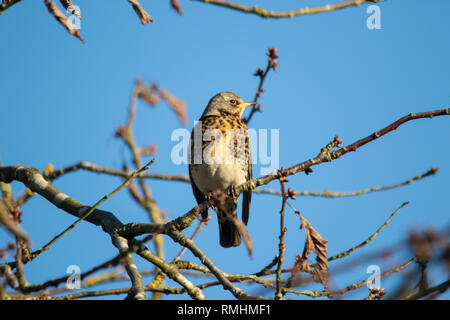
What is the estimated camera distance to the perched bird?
196 inches

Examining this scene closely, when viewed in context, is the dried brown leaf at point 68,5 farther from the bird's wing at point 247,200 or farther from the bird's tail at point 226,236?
the bird's tail at point 226,236

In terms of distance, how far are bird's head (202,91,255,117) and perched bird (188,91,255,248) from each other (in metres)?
0.04

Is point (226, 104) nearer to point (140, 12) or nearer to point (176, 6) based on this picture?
point (140, 12)

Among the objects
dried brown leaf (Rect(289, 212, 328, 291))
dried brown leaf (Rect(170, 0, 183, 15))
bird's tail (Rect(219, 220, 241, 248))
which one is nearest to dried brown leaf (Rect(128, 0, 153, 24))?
dried brown leaf (Rect(170, 0, 183, 15))

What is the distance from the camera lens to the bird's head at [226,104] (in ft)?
18.5

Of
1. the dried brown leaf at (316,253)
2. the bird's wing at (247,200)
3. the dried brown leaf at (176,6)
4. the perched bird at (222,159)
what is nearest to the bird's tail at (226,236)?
the perched bird at (222,159)

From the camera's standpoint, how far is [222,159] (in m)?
4.95

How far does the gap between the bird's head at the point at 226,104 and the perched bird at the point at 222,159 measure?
40mm

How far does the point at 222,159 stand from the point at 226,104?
A: 104cm

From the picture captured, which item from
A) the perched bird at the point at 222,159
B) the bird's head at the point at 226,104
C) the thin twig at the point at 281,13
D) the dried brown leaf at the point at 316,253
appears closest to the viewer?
the thin twig at the point at 281,13

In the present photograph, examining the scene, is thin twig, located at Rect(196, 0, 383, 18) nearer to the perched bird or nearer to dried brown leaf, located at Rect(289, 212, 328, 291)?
dried brown leaf, located at Rect(289, 212, 328, 291)

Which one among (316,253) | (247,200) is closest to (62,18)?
(316,253)
